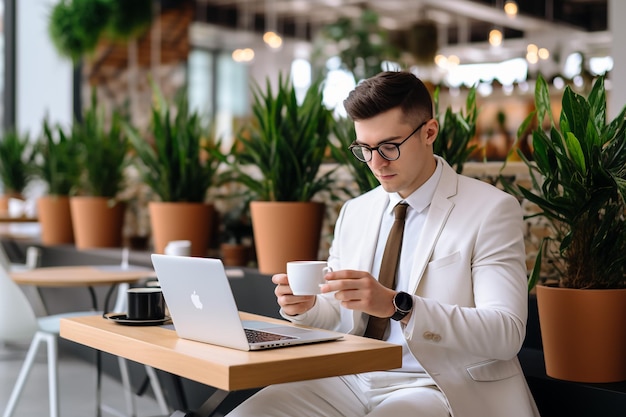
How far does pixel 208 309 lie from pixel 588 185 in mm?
1328

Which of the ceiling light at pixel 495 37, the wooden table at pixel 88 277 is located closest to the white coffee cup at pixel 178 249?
the wooden table at pixel 88 277

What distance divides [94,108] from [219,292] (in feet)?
15.2

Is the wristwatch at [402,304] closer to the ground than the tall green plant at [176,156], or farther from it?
closer to the ground

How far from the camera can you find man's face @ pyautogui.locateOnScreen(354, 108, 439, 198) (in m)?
2.26

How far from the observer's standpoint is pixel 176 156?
196 inches

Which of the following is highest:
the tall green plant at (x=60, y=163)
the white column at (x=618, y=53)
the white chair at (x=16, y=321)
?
the white column at (x=618, y=53)

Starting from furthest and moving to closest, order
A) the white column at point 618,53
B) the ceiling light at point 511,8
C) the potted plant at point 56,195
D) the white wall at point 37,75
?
1. the ceiling light at point 511,8
2. the white wall at point 37,75
3. the potted plant at point 56,195
4. the white column at point 618,53

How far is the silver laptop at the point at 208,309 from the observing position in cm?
190

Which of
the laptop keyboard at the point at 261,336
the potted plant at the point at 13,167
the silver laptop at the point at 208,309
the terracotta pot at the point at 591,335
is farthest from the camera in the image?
the potted plant at the point at 13,167

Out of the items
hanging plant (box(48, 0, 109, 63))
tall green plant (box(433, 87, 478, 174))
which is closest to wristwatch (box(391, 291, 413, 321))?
tall green plant (box(433, 87, 478, 174))

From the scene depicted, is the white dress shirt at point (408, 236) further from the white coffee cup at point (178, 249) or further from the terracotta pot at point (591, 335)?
the white coffee cup at point (178, 249)

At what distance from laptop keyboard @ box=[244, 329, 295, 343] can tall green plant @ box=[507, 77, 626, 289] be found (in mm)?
1020

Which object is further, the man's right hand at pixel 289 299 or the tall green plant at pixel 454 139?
the tall green plant at pixel 454 139

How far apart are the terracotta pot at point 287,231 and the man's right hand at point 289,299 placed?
1.75 meters
